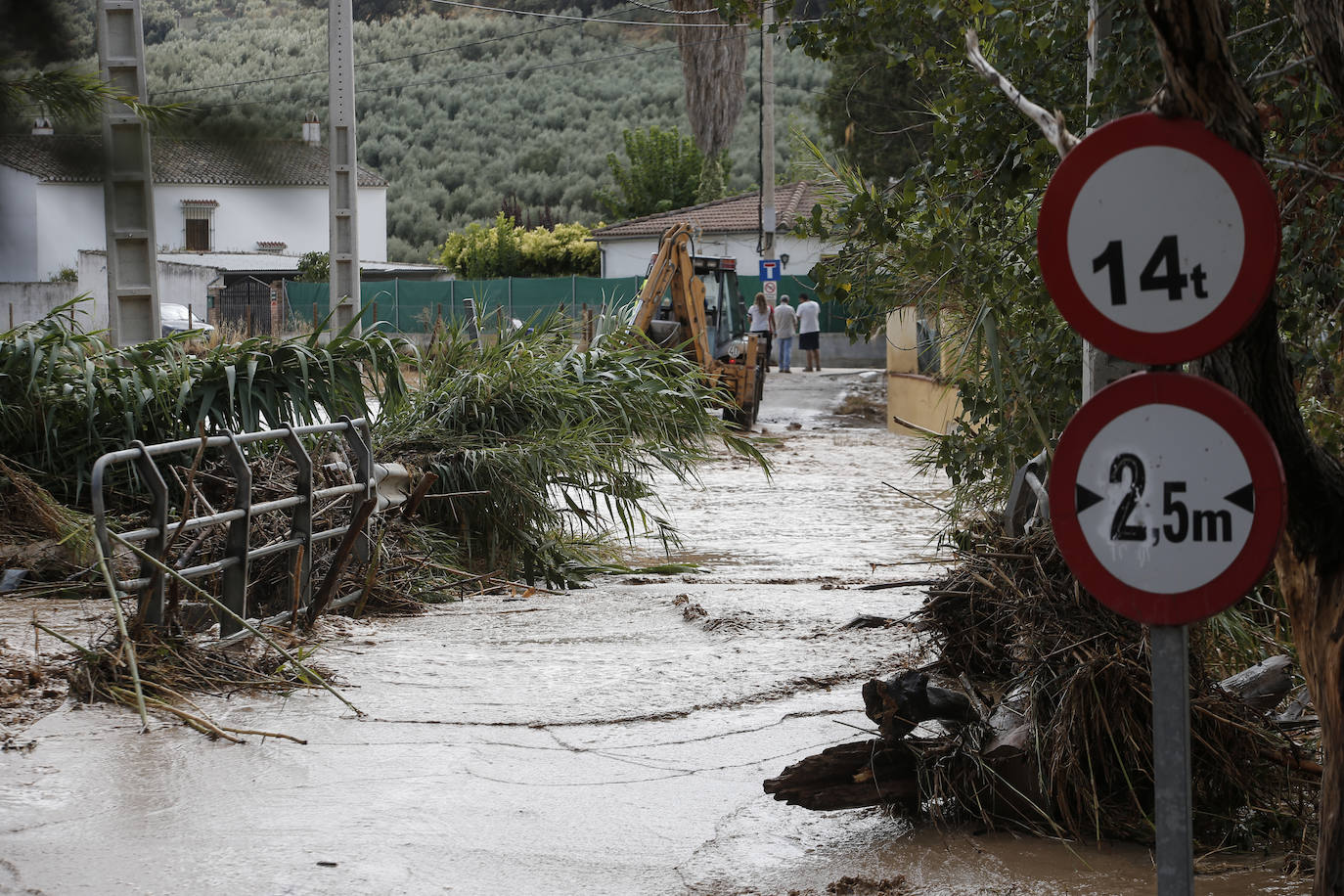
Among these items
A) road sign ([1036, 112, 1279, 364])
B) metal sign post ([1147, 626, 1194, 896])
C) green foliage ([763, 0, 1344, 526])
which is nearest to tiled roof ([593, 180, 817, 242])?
green foliage ([763, 0, 1344, 526])

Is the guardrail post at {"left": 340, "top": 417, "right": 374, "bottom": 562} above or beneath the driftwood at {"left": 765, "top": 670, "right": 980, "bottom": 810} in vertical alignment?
above

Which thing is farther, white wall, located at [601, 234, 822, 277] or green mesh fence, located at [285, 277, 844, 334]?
white wall, located at [601, 234, 822, 277]

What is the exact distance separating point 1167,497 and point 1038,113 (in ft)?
6.66

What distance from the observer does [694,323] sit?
20.4 meters

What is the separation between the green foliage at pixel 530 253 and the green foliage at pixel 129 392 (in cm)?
3796

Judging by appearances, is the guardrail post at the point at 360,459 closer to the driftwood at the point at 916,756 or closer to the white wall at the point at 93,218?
the driftwood at the point at 916,756

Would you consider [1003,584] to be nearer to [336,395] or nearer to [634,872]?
[634,872]

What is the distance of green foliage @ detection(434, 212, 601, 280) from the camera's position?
45.9 m

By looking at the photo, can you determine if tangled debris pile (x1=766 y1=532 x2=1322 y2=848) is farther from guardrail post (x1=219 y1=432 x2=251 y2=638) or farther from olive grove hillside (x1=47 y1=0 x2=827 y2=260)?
guardrail post (x1=219 y1=432 x2=251 y2=638)

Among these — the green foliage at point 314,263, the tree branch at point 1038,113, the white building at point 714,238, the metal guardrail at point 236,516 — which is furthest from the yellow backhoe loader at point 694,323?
the white building at point 714,238

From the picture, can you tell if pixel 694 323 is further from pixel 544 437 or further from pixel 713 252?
pixel 713 252

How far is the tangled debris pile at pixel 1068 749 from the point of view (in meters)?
4.18

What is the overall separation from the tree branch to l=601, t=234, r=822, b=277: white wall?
37.2m

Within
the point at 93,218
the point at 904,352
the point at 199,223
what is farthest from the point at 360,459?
the point at 904,352
